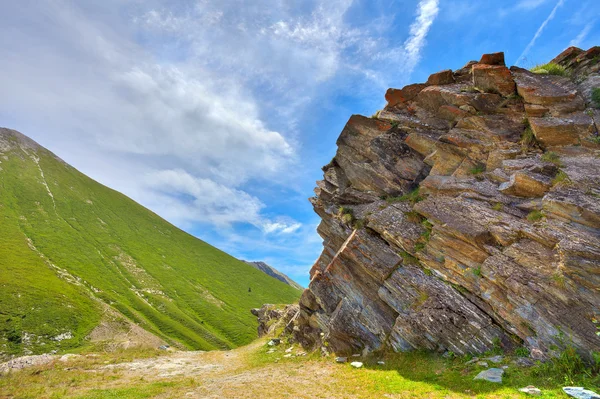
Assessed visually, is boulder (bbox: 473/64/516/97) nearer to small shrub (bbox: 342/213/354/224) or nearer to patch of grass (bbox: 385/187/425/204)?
patch of grass (bbox: 385/187/425/204)

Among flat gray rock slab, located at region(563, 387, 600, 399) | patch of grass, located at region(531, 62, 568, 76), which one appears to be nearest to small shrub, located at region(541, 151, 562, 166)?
patch of grass, located at region(531, 62, 568, 76)

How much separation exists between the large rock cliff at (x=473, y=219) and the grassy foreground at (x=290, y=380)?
269 centimetres

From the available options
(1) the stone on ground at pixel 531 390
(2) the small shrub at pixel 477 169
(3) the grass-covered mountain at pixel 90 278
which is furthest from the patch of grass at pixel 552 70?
(3) the grass-covered mountain at pixel 90 278

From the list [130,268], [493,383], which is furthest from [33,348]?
[493,383]

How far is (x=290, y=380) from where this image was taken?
24609 millimetres

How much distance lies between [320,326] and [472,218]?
2351 cm

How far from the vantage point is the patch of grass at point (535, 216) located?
21.4m

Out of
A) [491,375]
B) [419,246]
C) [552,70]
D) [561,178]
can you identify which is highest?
[552,70]

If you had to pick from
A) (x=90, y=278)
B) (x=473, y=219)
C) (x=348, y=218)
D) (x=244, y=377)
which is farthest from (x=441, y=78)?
(x=90, y=278)

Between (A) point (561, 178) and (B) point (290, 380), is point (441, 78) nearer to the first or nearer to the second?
(A) point (561, 178)

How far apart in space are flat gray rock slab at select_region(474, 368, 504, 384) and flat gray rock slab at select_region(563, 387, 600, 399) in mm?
3231

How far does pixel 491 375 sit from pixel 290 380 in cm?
1603

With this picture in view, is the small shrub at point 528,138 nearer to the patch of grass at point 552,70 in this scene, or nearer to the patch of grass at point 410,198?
the patch of grass at point 552,70

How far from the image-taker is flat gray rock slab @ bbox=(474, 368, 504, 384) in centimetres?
1638
